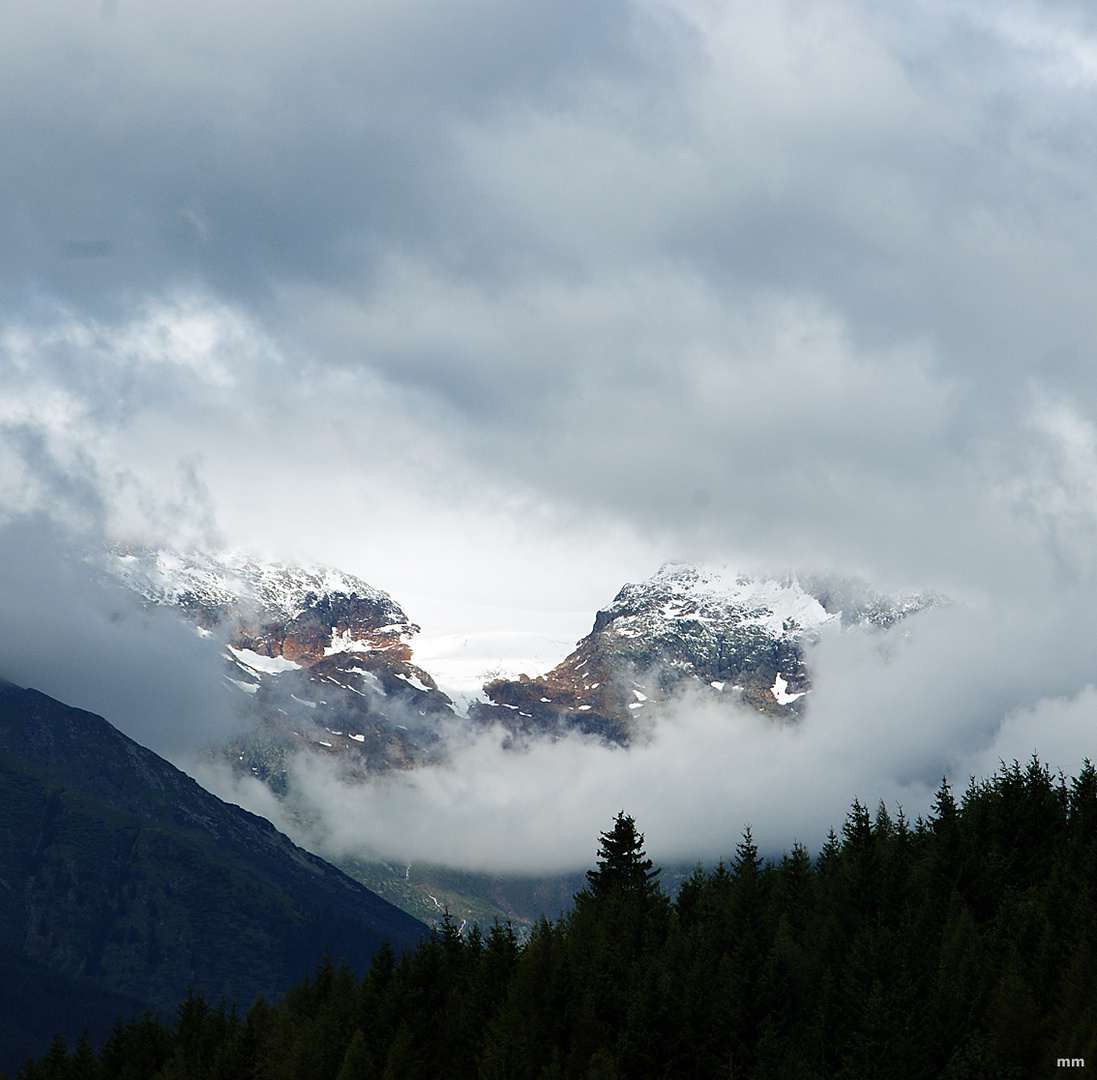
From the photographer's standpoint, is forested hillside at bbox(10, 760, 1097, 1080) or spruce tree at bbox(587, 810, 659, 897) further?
spruce tree at bbox(587, 810, 659, 897)

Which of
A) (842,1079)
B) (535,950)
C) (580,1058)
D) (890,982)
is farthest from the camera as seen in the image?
(535,950)

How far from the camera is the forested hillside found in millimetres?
87438

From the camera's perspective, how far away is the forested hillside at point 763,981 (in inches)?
3442

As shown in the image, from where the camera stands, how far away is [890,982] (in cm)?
9244

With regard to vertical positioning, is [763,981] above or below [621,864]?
below

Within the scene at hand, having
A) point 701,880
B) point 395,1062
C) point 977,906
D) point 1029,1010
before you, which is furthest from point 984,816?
point 395,1062

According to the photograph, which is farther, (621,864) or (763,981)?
(621,864)

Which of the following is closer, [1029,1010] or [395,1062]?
[1029,1010]

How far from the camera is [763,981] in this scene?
9688 centimetres

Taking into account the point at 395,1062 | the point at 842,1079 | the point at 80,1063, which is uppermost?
the point at 842,1079

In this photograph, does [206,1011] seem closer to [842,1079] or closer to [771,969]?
[771,969]

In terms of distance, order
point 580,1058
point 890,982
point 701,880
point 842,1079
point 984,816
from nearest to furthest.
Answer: point 842,1079, point 890,982, point 580,1058, point 984,816, point 701,880

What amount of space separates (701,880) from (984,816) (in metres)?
33.3

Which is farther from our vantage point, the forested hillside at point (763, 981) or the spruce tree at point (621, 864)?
the spruce tree at point (621, 864)
